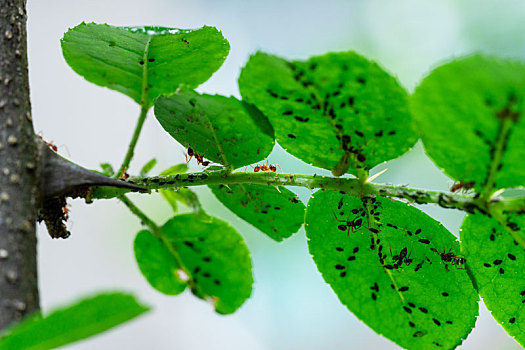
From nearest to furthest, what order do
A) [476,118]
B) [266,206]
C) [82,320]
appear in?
1. [82,320]
2. [476,118]
3. [266,206]

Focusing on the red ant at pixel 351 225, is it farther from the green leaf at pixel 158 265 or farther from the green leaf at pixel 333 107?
the green leaf at pixel 158 265

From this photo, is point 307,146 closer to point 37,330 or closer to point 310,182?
point 310,182

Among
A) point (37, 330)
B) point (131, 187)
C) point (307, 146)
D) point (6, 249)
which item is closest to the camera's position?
point (37, 330)

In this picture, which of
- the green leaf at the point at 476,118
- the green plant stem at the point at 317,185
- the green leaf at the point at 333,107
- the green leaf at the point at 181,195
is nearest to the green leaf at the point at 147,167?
the green leaf at the point at 181,195

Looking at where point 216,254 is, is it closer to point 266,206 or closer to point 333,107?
point 266,206

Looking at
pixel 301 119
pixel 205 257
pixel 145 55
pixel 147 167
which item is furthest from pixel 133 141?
Answer: pixel 301 119

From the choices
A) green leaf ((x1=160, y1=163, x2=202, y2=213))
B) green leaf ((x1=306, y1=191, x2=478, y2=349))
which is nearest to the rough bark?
green leaf ((x1=160, y1=163, x2=202, y2=213))

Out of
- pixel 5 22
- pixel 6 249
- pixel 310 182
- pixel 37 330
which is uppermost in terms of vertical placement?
pixel 5 22

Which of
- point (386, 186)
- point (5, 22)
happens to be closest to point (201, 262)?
point (386, 186)
